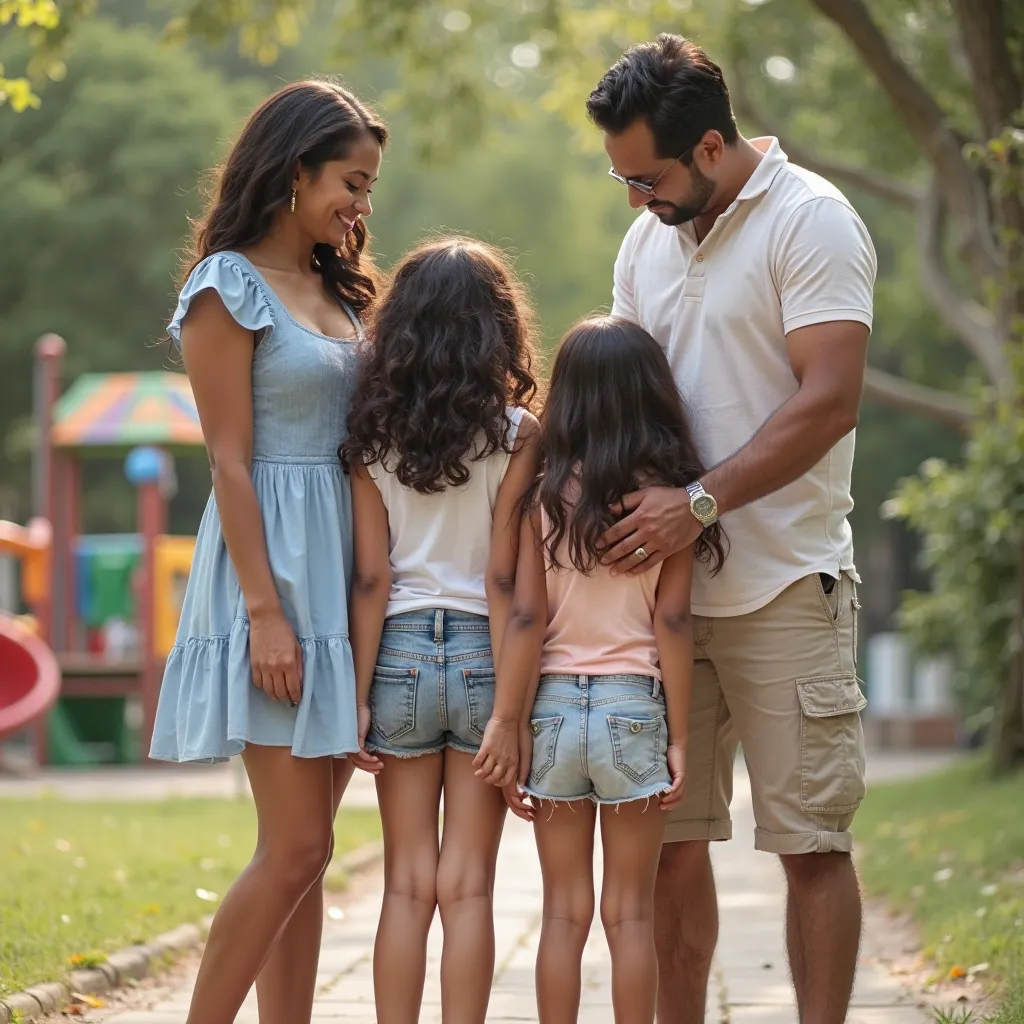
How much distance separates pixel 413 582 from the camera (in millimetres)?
3658

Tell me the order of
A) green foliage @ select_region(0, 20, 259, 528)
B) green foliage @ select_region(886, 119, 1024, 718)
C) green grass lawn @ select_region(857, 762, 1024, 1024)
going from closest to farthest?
1. green grass lawn @ select_region(857, 762, 1024, 1024)
2. green foliage @ select_region(886, 119, 1024, 718)
3. green foliage @ select_region(0, 20, 259, 528)

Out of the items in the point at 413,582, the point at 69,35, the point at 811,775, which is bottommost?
the point at 811,775

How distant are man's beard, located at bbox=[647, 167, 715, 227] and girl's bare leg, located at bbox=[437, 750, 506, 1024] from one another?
1.29m

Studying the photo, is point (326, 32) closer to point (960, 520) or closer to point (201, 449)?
point (201, 449)

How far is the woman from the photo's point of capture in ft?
11.7

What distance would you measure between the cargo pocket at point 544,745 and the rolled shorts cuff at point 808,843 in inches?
21.3

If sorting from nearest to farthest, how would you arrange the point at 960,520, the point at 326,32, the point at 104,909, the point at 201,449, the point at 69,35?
1. the point at 104,909
2. the point at 69,35
3. the point at 960,520
4. the point at 201,449
5. the point at 326,32

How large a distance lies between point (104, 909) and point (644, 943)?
3.16 meters

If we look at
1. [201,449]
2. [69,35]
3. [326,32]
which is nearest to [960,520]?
[69,35]

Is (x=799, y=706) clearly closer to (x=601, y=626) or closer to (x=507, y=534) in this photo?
(x=601, y=626)

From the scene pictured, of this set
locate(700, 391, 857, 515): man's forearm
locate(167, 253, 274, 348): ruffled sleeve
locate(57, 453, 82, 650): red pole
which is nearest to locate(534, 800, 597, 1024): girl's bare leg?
locate(700, 391, 857, 515): man's forearm

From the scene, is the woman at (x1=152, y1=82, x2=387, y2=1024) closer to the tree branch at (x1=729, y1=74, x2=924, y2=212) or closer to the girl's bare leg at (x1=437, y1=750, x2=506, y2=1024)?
the girl's bare leg at (x1=437, y1=750, x2=506, y2=1024)

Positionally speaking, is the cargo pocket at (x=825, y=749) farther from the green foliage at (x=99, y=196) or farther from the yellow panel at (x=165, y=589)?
the green foliage at (x=99, y=196)

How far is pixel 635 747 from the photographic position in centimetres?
354
